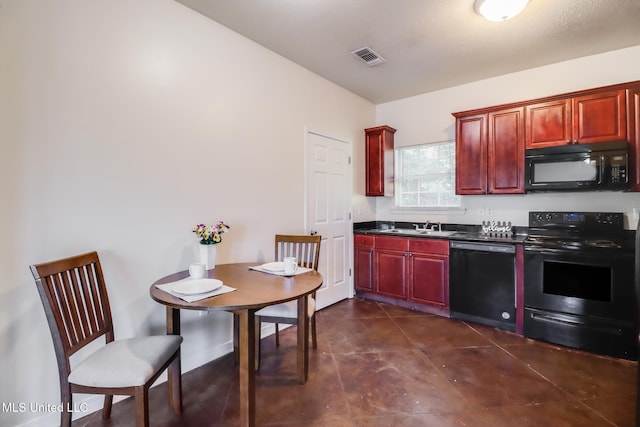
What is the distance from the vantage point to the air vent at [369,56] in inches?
111

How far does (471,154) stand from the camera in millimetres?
3395

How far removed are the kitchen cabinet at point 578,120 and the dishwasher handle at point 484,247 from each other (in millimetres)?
1087

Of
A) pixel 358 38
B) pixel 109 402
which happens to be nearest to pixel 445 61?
pixel 358 38

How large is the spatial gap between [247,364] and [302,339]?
582mm

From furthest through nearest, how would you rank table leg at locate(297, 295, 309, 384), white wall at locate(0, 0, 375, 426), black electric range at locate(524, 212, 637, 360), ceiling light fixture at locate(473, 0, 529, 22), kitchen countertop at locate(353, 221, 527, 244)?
1. kitchen countertop at locate(353, 221, 527, 244)
2. black electric range at locate(524, 212, 637, 360)
3. ceiling light fixture at locate(473, 0, 529, 22)
4. table leg at locate(297, 295, 309, 384)
5. white wall at locate(0, 0, 375, 426)

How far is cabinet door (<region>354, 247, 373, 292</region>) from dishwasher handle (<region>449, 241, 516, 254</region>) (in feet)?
3.45

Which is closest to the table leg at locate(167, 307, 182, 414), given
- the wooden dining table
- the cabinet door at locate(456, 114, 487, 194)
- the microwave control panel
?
the wooden dining table

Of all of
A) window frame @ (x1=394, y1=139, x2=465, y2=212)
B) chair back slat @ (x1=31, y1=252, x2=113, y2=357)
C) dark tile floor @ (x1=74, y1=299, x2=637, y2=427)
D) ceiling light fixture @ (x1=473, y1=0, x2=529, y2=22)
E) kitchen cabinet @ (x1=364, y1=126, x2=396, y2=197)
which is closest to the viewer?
chair back slat @ (x1=31, y1=252, x2=113, y2=357)

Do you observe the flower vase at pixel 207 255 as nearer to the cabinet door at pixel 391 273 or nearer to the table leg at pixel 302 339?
the table leg at pixel 302 339

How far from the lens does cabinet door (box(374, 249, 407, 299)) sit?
357 centimetres

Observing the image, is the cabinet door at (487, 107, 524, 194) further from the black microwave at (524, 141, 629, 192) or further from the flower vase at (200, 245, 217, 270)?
the flower vase at (200, 245, 217, 270)

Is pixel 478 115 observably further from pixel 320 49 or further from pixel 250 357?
pixel 250 357

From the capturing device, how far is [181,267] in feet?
7.16

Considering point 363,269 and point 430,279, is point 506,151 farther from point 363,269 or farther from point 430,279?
point 363,269
